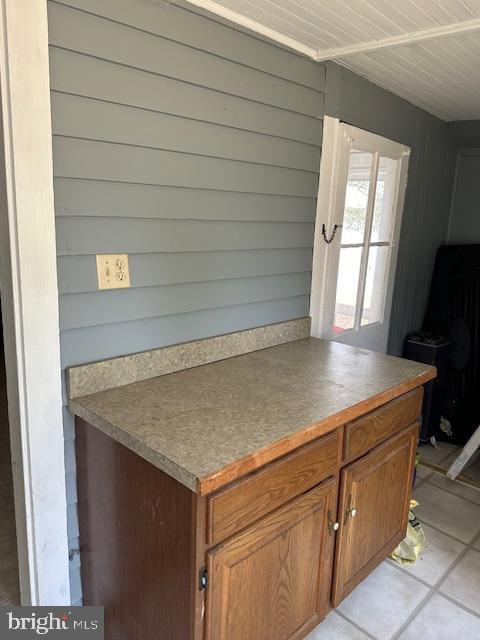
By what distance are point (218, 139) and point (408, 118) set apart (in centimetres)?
152

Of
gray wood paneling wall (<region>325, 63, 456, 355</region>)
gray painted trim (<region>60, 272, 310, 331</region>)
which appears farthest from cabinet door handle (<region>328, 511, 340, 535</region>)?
gray wood paneling wall (<region>325, 63, 456, 355</region>)

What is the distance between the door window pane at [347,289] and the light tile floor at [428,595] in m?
1.03

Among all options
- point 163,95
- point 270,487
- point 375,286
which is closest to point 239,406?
point 270,487

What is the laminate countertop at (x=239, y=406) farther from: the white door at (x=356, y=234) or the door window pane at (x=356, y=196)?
the door window pane at (x=356, y=196)

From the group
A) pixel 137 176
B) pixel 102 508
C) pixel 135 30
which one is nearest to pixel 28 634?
pixel 102 508

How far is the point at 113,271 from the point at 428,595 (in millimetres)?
1739

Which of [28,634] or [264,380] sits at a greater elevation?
[264,380]

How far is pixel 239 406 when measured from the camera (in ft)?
4.79

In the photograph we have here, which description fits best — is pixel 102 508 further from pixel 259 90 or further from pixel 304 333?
pixel 259 90

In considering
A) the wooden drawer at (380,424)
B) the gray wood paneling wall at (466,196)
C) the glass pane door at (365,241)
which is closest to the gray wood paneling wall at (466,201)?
the gray wood paneling wall at (466,196)

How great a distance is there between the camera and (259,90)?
1.82 metres

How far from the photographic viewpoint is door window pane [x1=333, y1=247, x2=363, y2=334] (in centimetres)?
253

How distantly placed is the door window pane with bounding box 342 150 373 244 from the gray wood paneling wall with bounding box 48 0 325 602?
35cm

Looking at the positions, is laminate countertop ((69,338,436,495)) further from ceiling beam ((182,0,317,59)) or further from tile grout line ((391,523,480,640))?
ceiling beam ((182,0,317,59))
